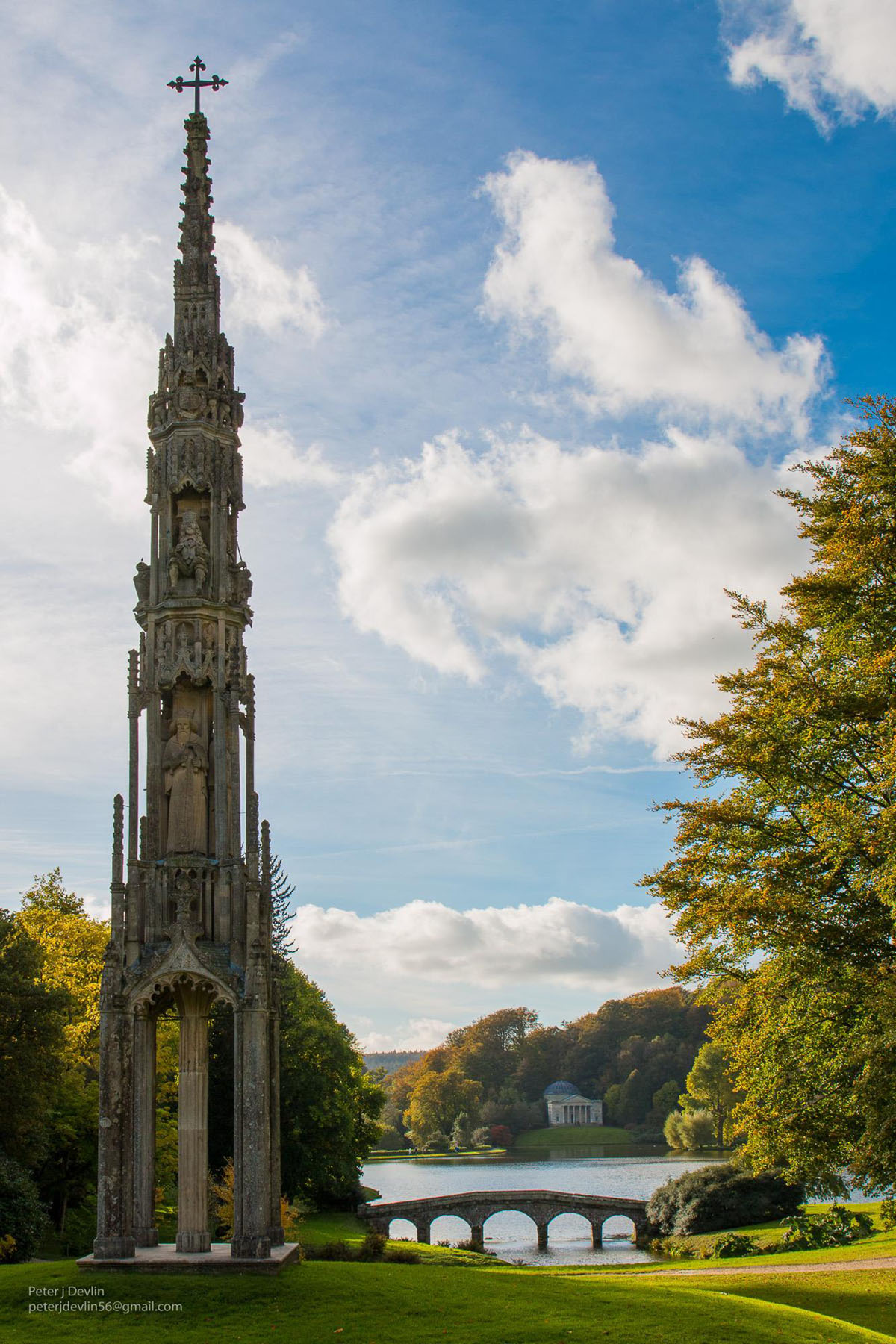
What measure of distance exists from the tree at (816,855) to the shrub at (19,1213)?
51.9 feet

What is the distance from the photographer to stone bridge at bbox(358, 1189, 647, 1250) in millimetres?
44812

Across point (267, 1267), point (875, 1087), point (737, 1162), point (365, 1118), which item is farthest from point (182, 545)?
point (365, 1118)

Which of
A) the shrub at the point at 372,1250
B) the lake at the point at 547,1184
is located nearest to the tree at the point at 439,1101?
the lake at the point at 547,1184

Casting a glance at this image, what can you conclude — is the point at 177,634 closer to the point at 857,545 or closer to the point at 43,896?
the point at 857,545

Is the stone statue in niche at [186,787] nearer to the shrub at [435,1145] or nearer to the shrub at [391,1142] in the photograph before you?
the shrub at [435,1145]

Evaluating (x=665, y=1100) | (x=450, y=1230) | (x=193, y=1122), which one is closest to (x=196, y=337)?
(x=193, y=1122)

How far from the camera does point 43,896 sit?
4981 centimetres

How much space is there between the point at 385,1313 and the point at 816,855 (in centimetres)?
962

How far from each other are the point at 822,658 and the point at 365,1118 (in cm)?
4215

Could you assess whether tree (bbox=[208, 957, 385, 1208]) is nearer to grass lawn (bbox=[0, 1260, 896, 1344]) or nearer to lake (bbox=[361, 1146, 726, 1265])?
lake (bbox=[361, 1146, 726, 1265])

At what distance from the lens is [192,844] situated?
56.7 ft

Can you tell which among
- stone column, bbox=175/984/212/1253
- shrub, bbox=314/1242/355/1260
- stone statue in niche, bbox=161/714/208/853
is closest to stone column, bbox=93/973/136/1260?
stone column, bbox=175/984/212/1253

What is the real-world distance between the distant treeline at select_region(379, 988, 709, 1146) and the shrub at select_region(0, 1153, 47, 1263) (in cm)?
8504

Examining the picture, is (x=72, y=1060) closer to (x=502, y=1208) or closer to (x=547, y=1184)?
(x=502, y=1208)
